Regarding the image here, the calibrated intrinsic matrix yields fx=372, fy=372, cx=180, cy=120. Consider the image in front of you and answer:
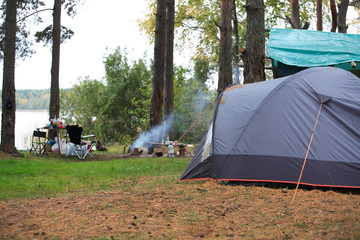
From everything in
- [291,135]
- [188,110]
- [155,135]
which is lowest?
[155,135]

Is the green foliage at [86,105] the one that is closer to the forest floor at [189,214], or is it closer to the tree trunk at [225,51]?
the tree trunk at [225,51]

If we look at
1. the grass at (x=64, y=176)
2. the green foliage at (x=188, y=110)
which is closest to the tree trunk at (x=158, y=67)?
the grass at (x=64, y=176)

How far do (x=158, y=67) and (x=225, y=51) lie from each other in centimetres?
239

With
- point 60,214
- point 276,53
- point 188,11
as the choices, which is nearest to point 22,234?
point 60,214

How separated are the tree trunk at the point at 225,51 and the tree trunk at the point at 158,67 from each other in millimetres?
2070

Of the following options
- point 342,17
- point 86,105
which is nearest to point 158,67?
point 342,17

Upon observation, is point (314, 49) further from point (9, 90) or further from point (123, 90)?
point (123, 90)

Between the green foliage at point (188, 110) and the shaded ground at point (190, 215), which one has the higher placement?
the green foliage at point (188, 110)

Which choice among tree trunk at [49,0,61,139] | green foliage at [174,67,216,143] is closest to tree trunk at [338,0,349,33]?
green foliage at [174,67,216,143]

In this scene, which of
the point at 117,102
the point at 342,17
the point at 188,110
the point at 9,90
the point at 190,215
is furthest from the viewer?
the point at 117,102

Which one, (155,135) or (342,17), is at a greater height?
(342,17)

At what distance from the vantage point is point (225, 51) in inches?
509

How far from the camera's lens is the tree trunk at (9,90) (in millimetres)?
10766

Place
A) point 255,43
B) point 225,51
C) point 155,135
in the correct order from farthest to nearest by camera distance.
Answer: point 225,51
point 155,135
point 255,43
